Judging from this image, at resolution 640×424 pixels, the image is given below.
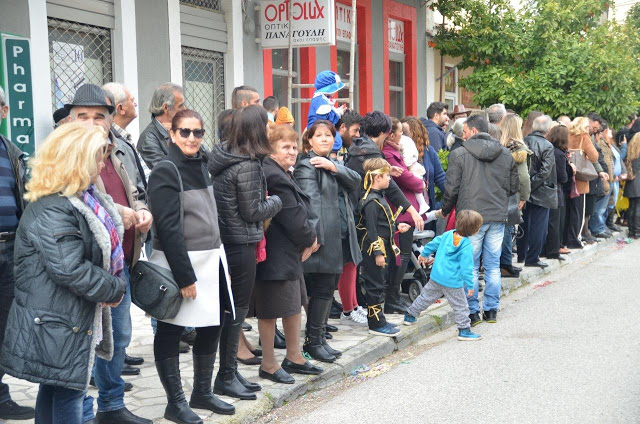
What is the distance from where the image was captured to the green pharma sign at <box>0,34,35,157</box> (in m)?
7.52

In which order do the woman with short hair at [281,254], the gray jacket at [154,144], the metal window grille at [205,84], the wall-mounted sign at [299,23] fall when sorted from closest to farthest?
the woman with short hair at [281,254]
the gray jacket at [154,144]
the metal window grille at [205,84]
the wall-mounted sign at [299,23]

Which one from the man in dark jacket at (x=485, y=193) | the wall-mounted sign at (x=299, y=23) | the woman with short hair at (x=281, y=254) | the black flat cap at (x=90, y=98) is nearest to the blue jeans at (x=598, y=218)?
the wall-mounted sign at (x=299, y=23)

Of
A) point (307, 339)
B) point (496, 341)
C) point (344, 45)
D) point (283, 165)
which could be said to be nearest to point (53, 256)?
point (283, 165)

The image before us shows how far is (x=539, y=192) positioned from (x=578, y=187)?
205cm

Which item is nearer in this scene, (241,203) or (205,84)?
(241,203)

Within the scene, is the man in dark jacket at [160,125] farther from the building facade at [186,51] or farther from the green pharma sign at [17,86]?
the building facade at [186,51]

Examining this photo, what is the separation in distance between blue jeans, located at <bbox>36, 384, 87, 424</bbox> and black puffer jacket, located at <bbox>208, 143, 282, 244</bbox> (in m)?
1.57

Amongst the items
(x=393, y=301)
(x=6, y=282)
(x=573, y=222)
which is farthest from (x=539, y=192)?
(x=6, y=282)

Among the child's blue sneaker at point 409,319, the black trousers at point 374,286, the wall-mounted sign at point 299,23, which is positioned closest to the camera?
the black trousers at point 374,286

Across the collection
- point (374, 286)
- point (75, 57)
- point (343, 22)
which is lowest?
point (374, 286)

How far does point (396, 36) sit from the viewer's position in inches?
694

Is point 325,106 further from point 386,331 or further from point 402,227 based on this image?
point 386,331

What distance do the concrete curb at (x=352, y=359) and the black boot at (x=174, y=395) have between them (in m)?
0.18

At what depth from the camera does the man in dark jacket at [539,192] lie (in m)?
10.8
